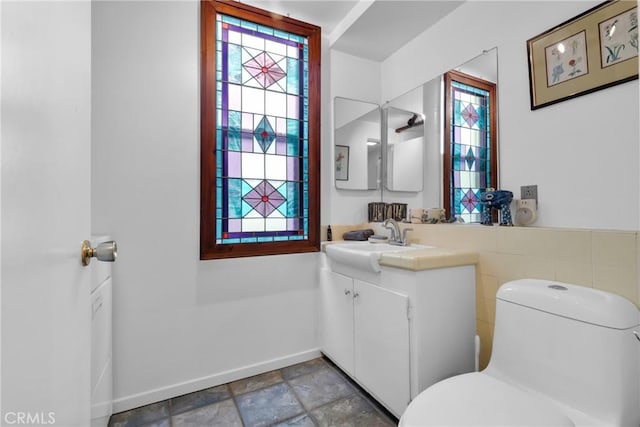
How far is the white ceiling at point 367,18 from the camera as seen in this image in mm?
1868

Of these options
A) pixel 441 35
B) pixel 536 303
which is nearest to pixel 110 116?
pixel 441 35

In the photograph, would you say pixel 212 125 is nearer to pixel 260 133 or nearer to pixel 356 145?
pixel 260 133

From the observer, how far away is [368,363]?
166 cm

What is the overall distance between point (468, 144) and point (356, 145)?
887 millimetres

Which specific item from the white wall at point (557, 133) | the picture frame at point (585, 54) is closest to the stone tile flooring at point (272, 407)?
the white wall at point (557, 133)

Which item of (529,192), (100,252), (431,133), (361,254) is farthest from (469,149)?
(100,252)

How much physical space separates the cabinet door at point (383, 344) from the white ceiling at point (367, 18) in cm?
178

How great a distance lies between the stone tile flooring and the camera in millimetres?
1534

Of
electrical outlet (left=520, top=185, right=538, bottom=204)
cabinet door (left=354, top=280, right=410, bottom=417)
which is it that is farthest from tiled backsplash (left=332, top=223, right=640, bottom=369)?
cabinet door (left=354, top=280, right=410, bottom=417)

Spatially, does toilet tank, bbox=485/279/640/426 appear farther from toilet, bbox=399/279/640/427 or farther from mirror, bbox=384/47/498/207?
mirror, bbox=384/47/498/207

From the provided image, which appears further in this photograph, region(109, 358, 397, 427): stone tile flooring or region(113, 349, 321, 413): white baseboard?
region(113, 349, 321, 413): white baseboard

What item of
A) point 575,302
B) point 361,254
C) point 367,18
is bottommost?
point 575,302

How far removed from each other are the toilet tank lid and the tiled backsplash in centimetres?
7

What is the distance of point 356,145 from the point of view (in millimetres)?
2398
